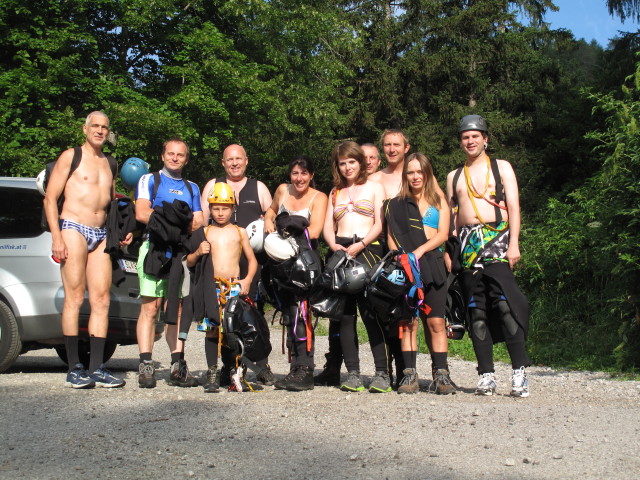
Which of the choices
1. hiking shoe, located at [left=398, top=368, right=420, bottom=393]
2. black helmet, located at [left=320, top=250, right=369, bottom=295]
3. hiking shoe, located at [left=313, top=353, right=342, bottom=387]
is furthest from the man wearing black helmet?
hiking shoe, located at [left=313, top=353, right=342, bottom=387]

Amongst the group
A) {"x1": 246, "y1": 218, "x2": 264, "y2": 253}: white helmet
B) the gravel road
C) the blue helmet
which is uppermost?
the blue helmet

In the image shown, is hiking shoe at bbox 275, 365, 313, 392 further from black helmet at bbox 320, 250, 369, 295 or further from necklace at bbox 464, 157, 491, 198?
necklace at bbox 464, 157, 491, 198

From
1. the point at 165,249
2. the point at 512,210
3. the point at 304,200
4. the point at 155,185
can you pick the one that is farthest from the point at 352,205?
the point at 155,185

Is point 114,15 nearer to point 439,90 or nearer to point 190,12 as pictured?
point 190,12

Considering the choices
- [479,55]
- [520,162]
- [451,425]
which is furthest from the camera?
[479,55]

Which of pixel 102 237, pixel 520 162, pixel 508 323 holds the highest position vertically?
pixel 520 162

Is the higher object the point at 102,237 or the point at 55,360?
the point at 102,237

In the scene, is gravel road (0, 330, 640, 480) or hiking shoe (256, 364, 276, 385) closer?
gravel road (0, 330, 640, 480)

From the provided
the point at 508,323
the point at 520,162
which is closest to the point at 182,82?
the point at 520,162

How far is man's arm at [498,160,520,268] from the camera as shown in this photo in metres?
6.71

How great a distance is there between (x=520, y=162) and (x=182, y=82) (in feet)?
41.7

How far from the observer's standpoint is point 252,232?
24.4 feet

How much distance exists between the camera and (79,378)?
23.1 ft

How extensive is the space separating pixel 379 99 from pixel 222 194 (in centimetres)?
2397
